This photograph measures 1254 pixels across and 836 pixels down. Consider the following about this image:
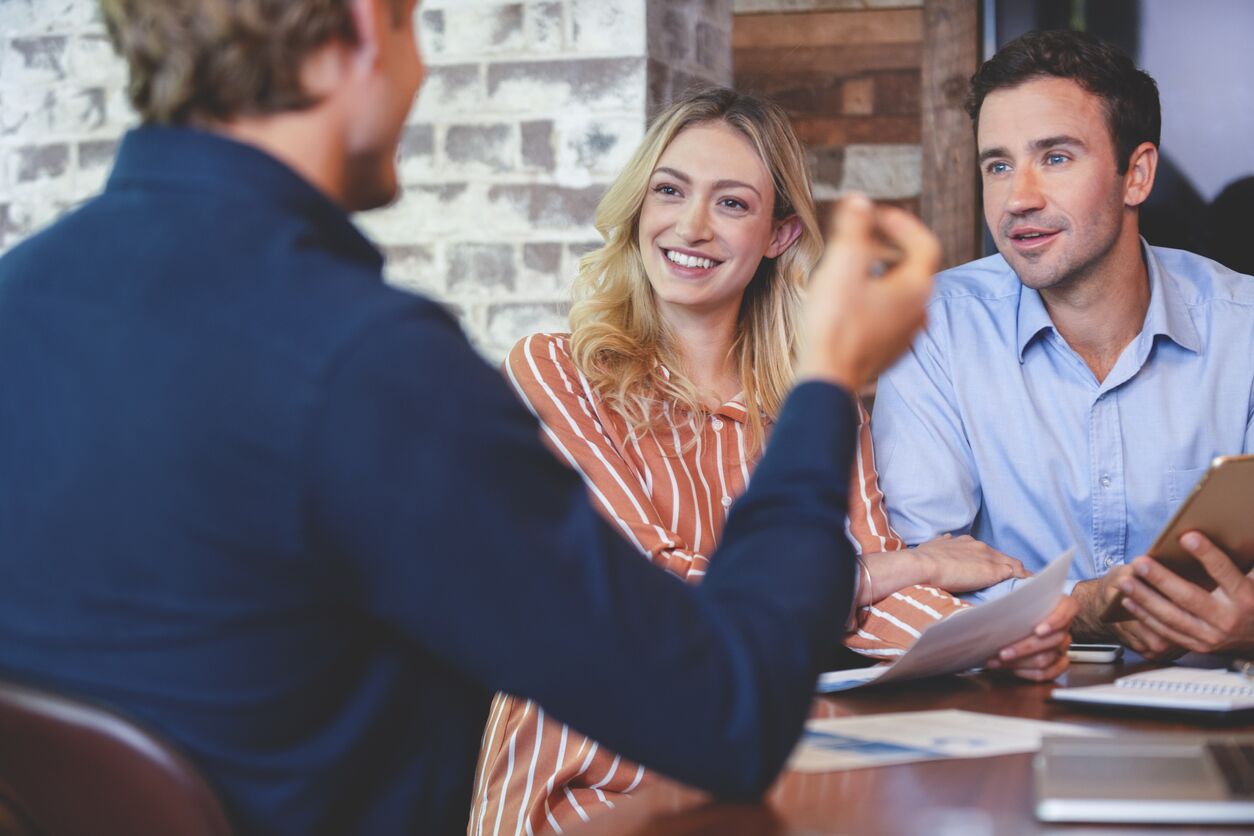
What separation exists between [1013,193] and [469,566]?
1.70 metres

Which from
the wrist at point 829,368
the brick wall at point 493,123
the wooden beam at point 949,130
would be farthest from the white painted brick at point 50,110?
the wrist at point 829,368

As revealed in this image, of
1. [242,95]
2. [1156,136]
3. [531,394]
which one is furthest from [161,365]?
[1156,136]

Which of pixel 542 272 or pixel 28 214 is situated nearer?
pixel 542 272

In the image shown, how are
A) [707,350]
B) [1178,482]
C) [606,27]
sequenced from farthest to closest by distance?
1. [606,27]
2. [707,350]
3. [1178,482]

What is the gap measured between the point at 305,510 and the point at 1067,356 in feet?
5.44

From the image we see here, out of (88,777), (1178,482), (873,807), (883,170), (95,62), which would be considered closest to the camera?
(88,777)

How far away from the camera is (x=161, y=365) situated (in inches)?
28.5

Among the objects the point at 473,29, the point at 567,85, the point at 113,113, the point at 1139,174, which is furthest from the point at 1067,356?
the point at 113,113

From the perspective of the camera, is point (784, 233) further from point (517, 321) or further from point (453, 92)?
point (453, 92)

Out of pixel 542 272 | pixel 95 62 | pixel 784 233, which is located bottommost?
pixel 542 272

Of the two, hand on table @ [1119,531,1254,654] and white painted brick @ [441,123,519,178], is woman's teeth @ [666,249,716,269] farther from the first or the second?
hand on table @ [1119,531,1254,654]

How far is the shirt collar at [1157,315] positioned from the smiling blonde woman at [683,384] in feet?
1.01

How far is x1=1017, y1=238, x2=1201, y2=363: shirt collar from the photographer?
82.7 inches

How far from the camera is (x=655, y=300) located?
2.21 m
